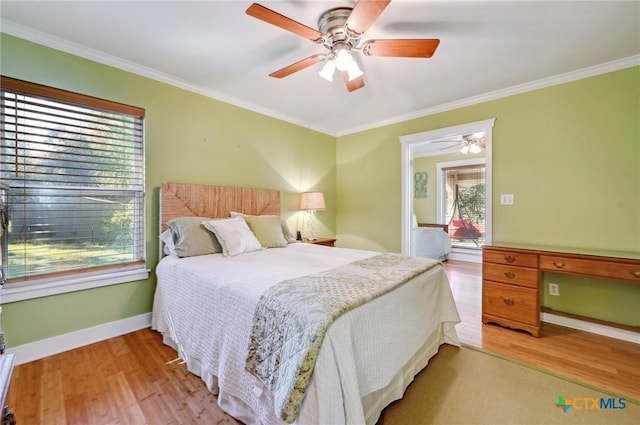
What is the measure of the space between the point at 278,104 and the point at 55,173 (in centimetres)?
228

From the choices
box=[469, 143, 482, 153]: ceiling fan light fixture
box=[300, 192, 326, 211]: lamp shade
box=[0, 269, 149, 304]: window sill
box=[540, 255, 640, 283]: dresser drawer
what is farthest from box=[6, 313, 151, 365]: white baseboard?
box=[469, 143, 482, 153]: ceiling fan light fixture

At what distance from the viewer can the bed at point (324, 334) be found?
41.9 inches

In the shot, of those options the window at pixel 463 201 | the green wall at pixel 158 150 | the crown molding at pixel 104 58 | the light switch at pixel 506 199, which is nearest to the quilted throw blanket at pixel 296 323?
the green wall at pixel 158 150

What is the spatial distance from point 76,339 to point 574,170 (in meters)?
4.74

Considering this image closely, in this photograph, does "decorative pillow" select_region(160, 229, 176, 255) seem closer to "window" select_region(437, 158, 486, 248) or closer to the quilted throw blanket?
the quilted throw blanket

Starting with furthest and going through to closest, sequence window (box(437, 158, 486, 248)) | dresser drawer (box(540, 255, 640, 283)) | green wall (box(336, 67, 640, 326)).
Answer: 1. window (box(437, 158, 486, 248))
2. green wall (box(336, 67, 640, 326))
3. dresser drawer (box(540, 255, 640, 283))

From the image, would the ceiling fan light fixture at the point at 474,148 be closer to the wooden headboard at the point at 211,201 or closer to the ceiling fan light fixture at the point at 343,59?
the wooden headboard at the point at 211,201

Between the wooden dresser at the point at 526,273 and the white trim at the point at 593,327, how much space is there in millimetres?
464

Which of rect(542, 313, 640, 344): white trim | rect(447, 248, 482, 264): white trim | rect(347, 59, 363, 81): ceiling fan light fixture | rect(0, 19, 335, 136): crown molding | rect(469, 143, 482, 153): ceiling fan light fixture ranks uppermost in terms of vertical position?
rect(0, 19, 335, 136): crown molding

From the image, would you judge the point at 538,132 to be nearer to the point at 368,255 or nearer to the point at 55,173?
the point at 368,255

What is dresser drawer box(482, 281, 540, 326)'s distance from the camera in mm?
2406

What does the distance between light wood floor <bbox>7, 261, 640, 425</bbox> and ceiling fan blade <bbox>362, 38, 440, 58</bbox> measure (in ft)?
7.69

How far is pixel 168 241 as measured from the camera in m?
2.45

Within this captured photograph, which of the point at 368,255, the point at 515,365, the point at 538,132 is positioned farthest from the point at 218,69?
the point at 515,365
